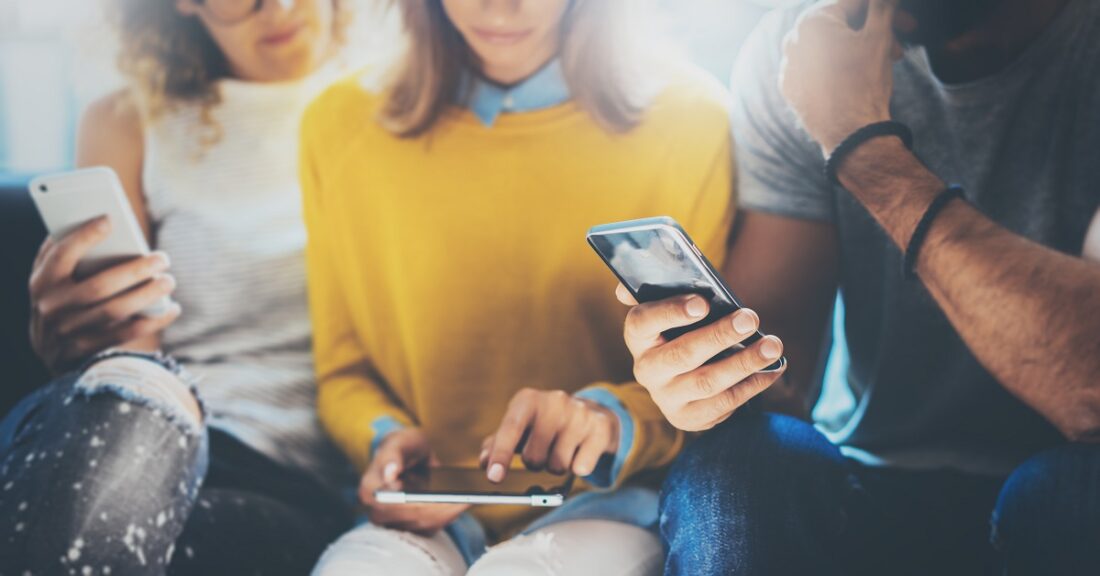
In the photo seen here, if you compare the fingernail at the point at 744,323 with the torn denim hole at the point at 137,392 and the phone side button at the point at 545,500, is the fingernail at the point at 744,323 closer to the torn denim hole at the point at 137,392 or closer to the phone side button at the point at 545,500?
the phone side button at the point at 545,500

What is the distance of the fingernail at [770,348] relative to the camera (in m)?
0.60

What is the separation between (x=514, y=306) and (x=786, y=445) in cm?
29

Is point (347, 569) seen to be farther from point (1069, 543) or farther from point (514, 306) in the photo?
point (1069, 543)

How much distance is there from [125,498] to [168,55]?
1.68ft

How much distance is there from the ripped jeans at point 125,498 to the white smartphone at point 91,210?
0.44 ft

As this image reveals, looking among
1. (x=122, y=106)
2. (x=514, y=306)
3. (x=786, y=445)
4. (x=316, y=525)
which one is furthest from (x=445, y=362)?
(x=122, y=106)

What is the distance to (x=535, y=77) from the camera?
0.84 metres

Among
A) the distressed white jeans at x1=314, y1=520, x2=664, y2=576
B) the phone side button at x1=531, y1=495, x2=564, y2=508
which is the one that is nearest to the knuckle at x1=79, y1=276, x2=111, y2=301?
the distressed white jeans at x1=314, y1=520, x2=664, y2=576

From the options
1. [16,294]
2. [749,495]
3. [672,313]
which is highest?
[672,313]

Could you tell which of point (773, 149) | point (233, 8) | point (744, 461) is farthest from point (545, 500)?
point (233, 8)

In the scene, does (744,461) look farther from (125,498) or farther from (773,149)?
(125,498)

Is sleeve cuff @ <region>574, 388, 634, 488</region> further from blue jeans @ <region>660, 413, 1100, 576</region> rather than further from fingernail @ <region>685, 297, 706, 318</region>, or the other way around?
fingernail @ <region>685, 297, 706, 318</region>

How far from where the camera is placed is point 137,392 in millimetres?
721

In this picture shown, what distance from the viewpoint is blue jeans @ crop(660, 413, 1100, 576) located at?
0.53m
